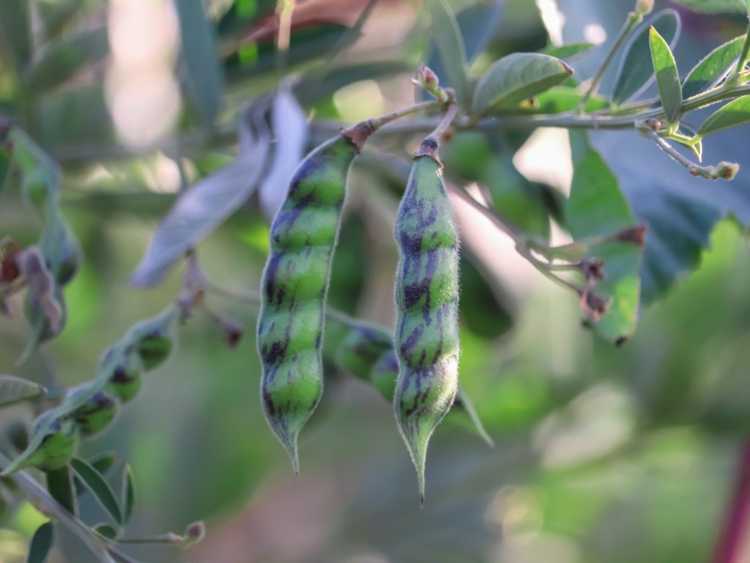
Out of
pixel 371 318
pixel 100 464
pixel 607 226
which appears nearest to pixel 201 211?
pixel 100 464

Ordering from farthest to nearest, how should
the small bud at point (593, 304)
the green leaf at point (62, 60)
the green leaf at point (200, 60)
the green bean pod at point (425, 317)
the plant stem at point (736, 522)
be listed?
the plant stem at point (736, 522) → the green leaf at point (62, 60) → the green leaf at point (200, 60) → the small bud at point (593, 304) → the green bean pod at point (425, 317)

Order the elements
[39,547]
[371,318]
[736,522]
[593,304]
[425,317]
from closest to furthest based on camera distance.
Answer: [425,317]
[39,547]
[593,304]
[736,522]
[371,318]

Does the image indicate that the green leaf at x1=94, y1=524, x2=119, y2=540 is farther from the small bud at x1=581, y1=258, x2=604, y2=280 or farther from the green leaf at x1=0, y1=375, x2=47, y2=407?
the small bud at x1=581, y1=258, x2=604, y2=280

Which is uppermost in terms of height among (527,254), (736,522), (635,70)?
(635,70)

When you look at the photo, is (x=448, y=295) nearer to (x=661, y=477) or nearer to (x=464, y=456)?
(x=464, y=456)

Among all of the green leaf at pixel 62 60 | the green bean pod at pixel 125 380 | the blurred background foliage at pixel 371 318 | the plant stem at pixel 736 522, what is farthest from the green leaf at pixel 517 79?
the plant stem at pixel 736 522

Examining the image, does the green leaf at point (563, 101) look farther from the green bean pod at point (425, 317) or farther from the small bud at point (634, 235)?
the green bean pod at point (425, 317)

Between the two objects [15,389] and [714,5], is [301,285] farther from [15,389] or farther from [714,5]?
[714,5]
